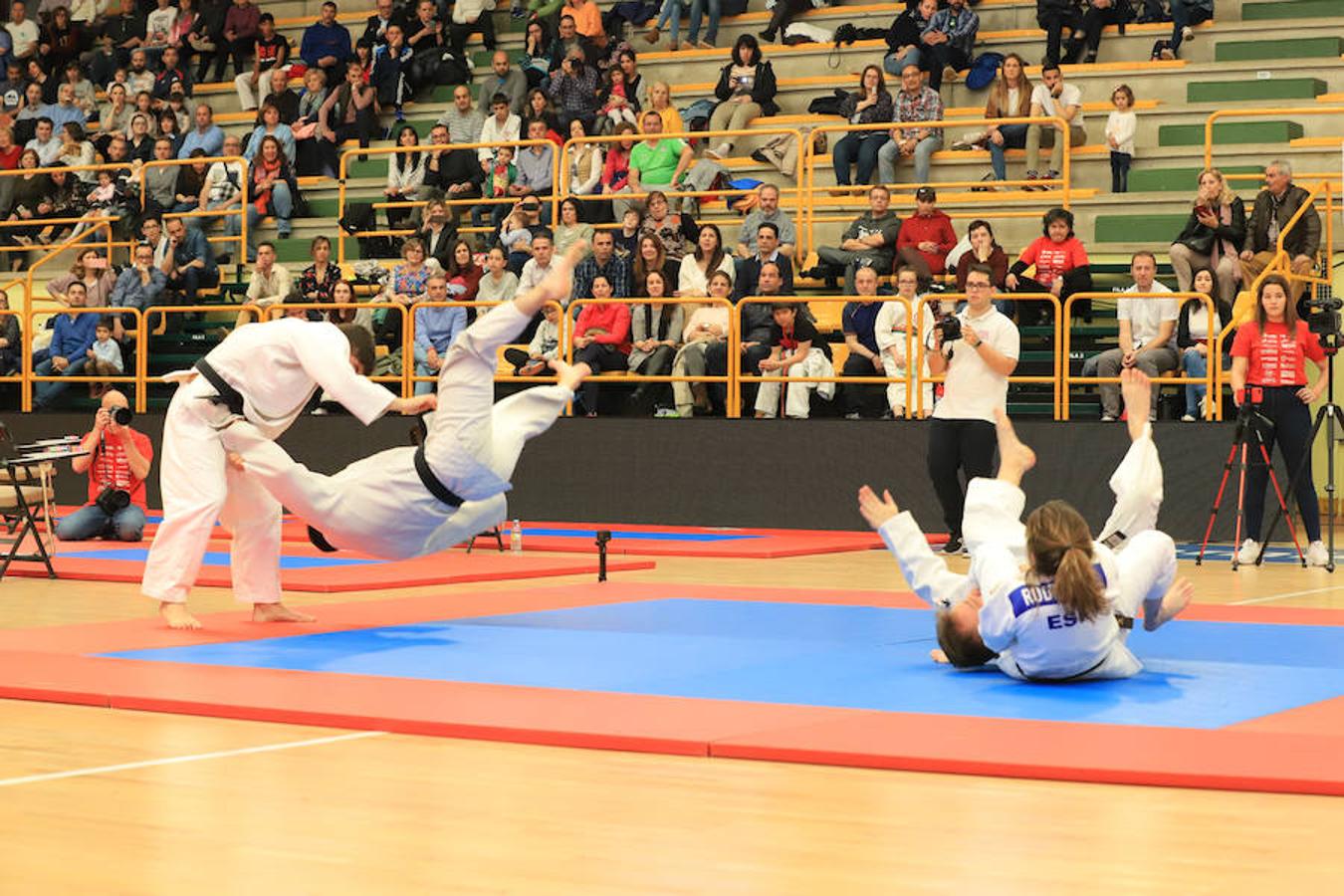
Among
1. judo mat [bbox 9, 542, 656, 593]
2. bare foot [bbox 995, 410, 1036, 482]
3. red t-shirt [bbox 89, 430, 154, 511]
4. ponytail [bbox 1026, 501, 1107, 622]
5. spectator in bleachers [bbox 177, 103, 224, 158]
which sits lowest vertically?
judo mat [bbox 9, 542, 656, 593]

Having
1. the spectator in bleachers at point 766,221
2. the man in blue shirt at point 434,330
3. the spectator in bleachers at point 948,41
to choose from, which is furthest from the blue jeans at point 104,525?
the spectator in bleachers at point 948,41

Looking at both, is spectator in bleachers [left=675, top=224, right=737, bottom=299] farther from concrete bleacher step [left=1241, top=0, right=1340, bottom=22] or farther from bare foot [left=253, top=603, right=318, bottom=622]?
bare foot [left=253, top=603, right=318, bottom=622]

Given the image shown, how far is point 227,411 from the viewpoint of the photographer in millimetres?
7910

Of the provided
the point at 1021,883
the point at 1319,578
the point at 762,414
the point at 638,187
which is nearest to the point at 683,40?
the point at 638,187

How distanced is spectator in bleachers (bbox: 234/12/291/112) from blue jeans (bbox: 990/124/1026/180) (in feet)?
29.5

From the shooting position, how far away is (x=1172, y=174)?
→ 17.0 metres

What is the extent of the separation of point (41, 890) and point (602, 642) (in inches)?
162

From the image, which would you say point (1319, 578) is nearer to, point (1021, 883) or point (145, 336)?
point (1021, 883)

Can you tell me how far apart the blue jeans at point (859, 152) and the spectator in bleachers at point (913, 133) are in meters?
0.10

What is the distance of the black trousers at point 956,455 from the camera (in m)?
12.5

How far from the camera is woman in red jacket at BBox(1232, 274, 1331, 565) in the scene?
11.7 meters

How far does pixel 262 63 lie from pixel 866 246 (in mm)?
9535

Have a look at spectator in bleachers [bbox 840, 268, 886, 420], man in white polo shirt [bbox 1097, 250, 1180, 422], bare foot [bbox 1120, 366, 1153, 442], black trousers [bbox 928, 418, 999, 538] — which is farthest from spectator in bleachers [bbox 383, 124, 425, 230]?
bare foot [bbox 1120, 366, 1153, 442]

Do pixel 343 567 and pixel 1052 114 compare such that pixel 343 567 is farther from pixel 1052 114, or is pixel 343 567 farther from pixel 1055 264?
pixel 1052 114
